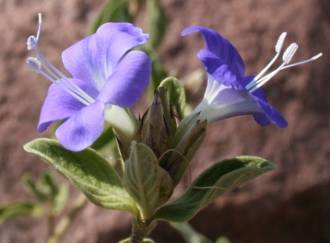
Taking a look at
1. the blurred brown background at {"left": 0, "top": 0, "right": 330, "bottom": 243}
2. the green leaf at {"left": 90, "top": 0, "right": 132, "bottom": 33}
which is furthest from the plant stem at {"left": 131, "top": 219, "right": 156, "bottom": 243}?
the blurred brown background at {"left": 0, "top": 0, "right": 330, "bottom": 243}

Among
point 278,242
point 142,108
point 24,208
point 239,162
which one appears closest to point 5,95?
point 142,108

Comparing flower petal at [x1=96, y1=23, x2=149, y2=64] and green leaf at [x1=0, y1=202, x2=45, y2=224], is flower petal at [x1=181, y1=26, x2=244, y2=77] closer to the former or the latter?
flower petal at [x1=96, y1=23, x2=149, y2=64]

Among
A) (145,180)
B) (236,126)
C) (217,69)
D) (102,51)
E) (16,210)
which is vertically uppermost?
(102,51)

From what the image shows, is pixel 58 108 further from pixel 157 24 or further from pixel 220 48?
pixel 157 24

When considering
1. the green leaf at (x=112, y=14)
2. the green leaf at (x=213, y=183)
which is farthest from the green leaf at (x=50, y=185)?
the green leaf at (x=213, y=183)

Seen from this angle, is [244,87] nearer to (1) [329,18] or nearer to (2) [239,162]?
(2) [239,162]

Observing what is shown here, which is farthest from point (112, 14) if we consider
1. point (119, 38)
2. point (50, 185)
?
point (119, 38)
